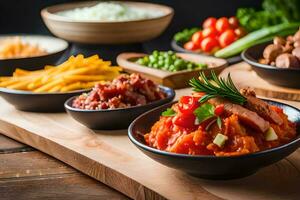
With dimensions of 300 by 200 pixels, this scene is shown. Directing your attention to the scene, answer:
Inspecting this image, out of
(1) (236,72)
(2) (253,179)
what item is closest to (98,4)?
(1) (236,72)

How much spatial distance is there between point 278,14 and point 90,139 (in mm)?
2518

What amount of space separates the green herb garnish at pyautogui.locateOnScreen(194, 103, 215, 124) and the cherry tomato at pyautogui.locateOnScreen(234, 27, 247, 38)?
259 centimetres

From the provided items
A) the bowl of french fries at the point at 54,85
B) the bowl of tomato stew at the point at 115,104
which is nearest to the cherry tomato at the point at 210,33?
the bowl of french fries at the point at 54,85

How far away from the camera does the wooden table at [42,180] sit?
230 centimetres

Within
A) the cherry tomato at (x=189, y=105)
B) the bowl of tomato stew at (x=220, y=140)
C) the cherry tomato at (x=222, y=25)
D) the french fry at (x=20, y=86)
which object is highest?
the cherry tomato at (x=189, y=105)

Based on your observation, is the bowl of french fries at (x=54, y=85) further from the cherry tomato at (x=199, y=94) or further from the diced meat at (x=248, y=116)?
the diced meat at (x=248, y=116)

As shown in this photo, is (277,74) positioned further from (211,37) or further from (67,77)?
(211,37)

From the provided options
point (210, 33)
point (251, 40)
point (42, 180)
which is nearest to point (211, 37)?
point (210, 33)

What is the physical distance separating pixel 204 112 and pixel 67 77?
1.09 m

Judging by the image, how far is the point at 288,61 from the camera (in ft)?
10.5

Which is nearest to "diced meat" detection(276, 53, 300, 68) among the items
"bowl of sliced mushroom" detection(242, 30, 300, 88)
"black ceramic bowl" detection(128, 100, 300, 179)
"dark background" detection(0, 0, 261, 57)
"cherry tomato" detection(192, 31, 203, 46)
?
"bowl of sliced mushroom" detection(242, 30, 300, 88)

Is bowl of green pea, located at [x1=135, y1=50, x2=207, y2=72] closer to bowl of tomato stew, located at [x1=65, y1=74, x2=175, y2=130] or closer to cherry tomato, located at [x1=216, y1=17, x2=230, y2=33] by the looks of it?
bowl of tomato stew, located at [x1=65, y1=74, x2=175, y2=130]

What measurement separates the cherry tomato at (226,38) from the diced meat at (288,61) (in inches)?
54.8

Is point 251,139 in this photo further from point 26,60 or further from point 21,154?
point 26,60
